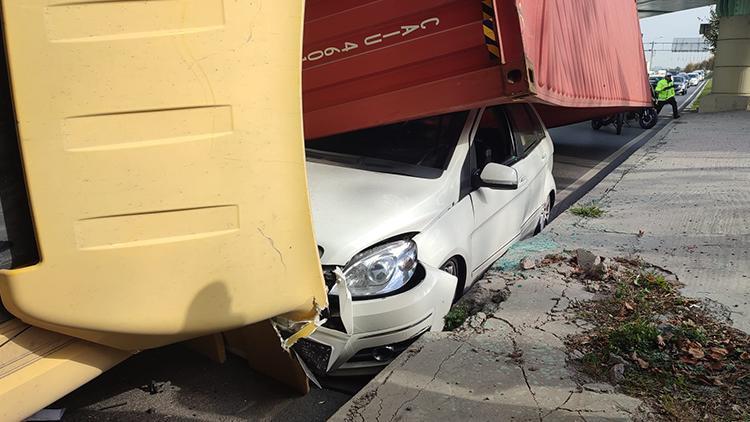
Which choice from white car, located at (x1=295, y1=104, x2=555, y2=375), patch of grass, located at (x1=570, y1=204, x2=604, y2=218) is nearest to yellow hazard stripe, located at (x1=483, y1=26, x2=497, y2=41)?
white car, located at (x1=295, y1=104, x2=555, y2=375)

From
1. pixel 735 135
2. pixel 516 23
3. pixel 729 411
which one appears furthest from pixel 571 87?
pixel 735 135

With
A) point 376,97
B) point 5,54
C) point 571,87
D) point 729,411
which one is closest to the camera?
point 5,54

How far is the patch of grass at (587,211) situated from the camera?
592 centimetres

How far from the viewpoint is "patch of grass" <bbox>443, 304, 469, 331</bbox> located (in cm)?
356

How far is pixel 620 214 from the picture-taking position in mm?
6008

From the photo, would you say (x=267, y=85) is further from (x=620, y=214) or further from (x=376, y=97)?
(x=620, y=214)

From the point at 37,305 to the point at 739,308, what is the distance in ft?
12.4

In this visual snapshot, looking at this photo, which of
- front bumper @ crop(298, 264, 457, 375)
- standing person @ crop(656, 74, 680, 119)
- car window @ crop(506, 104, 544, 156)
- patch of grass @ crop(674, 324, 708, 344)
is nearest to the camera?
front bumper @ crop(298, 264, 457, 375)

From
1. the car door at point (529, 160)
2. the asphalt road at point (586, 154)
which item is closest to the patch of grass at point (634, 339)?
the car door at point (529, 160)

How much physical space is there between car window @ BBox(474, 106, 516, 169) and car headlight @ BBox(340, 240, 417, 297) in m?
1.61

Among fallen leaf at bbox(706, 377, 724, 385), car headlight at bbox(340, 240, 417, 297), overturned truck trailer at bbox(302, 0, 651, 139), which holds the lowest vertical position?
fallen leaf at bbox(706, 377, 724, 385)

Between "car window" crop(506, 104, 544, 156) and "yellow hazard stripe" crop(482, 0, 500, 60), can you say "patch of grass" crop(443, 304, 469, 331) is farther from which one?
"car window" crop(506, 104, 544, 156)

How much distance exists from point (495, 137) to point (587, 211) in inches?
71.1

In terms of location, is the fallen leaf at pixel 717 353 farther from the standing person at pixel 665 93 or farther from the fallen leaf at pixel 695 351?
the standing person at pixel 665 93
